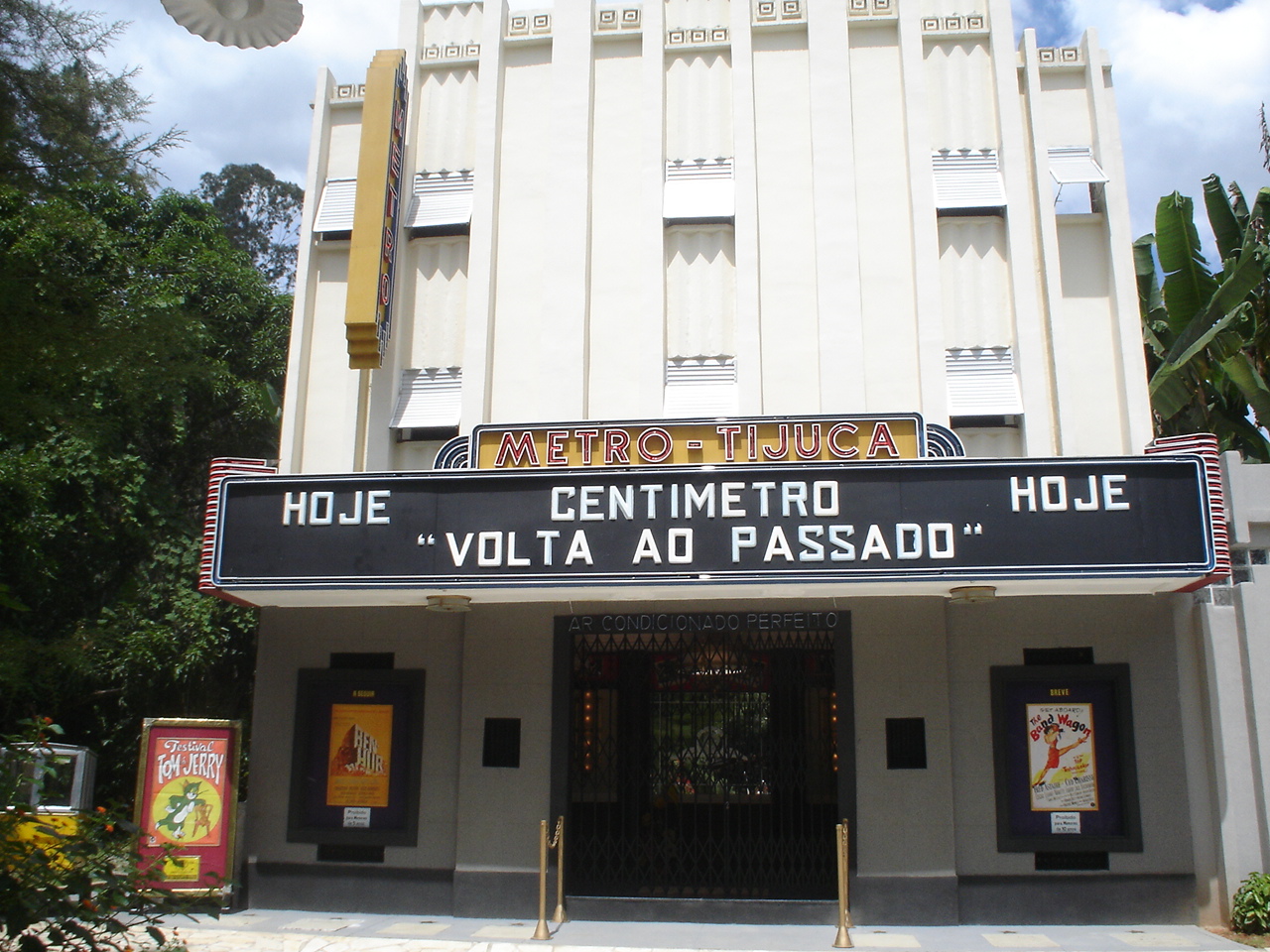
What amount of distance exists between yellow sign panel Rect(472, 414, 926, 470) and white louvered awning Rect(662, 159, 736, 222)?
11.2 feet

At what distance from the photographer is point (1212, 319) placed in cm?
1513

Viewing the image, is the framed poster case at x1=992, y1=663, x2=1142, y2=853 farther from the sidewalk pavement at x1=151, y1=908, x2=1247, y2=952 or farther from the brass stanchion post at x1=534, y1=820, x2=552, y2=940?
the brass stanchion post at x1=534, y1=820, x2=552, y2=940

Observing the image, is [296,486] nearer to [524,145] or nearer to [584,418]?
[584,418]

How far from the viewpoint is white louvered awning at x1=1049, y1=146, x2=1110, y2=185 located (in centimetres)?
1380

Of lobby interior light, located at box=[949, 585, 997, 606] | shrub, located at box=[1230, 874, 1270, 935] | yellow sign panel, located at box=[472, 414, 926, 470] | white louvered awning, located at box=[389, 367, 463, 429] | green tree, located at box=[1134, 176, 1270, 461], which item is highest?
green tree, located at box=[1134, 176, 1270, 461]

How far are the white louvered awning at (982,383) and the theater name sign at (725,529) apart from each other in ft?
6.50

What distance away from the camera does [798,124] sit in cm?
1444

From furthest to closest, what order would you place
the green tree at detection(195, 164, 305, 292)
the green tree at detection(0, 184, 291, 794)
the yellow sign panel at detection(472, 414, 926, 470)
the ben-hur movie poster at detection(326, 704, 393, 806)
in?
1. the green tree at detection(195, 164, 305, 292)
2. the green tree at detection(0, 184, 291, 794)
3. the ben-hur movie poster at detection(326, 704, 393, 806)
4. the yellow sign panel at detection(472, 414, 926, 470)

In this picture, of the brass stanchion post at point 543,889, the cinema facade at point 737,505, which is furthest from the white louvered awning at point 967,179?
the brass stanchion post at point 543,889

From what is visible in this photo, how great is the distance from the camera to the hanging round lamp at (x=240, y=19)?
22.9 ft

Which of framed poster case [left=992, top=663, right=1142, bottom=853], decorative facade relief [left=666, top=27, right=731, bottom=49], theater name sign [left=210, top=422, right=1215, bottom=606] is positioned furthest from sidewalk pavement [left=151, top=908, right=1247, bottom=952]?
decorative facade relief [left=666, top=27, right=731, bottom=49]

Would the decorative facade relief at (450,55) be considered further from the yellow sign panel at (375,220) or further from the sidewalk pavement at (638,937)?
the sidewalk pavement at (638,937)

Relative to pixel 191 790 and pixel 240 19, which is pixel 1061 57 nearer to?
pixel 240 19

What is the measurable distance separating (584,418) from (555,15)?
6051mm
